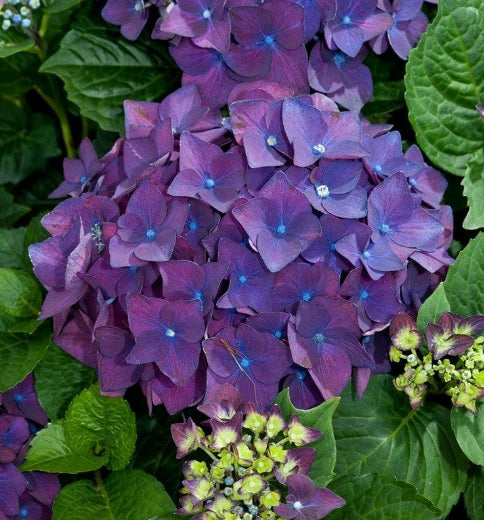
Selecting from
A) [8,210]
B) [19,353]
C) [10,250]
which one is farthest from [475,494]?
[8,210]

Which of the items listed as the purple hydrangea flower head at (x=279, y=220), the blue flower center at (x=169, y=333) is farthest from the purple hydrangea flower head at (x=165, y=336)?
the purple hydrangea flower head at (x=279, y=220)

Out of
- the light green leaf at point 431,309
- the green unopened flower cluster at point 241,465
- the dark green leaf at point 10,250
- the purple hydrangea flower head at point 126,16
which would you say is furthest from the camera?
the dark green leaf at point 10,250

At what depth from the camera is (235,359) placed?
42.1 inches

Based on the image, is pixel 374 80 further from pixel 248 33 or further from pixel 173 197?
pixel 173 197

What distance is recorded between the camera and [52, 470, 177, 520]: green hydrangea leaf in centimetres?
117

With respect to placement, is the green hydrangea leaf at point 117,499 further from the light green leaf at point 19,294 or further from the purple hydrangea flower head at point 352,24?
the purple hydrangea flower head at point 352,24

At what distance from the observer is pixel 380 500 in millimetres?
1084

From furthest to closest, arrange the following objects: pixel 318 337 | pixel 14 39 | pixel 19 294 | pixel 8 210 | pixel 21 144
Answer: pixel 21 144 < pixel 8 210 < pixel 14 39 < pixel 19 294 < pixel 318 337

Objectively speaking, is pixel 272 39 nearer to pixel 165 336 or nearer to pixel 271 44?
pixel 271 44

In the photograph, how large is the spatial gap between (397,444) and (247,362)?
0.97 ft

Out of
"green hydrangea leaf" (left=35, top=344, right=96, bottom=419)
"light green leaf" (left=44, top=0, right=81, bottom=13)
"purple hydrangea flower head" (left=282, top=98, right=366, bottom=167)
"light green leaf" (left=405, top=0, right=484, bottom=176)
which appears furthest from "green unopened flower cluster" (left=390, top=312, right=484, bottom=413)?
"light green leaf" (left=44, top=0, right=81, bottom=13)

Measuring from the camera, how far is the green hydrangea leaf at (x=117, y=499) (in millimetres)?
1167

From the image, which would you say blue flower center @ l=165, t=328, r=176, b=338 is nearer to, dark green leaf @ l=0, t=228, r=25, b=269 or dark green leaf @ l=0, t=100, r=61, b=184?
dark green leaf @ l=0, t=228, r=25, b=269

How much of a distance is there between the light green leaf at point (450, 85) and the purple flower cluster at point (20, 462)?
0.76 meters
